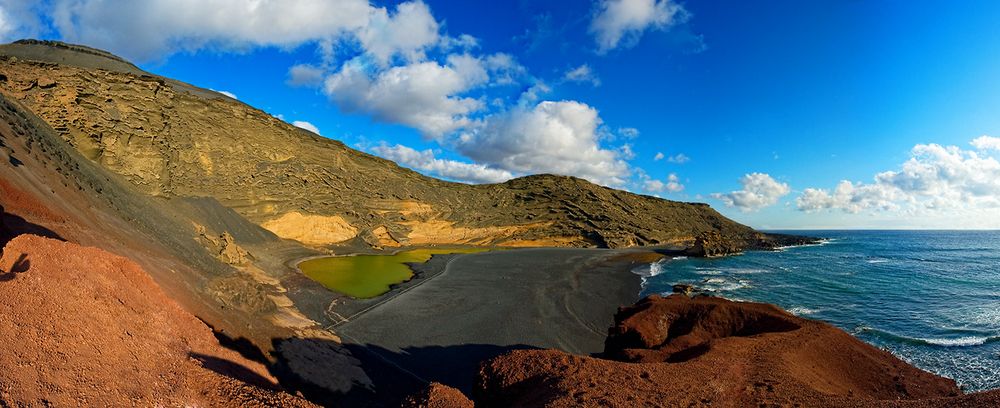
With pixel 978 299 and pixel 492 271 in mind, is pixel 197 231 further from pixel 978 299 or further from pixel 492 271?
pixel 978 299

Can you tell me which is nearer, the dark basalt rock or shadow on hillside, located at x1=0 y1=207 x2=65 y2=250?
shadow on hillside, located at x1=0 y1=207 x2=65 y2=250

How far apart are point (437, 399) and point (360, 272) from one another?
29881 mm

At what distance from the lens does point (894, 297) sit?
29.0 meters

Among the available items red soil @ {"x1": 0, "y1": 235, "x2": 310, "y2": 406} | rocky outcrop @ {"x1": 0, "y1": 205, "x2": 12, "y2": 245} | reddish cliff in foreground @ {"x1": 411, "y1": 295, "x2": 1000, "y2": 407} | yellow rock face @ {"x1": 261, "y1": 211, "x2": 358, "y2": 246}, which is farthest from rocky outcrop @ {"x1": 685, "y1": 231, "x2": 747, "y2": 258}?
rocky outcrop @ {"x1": 0, "y1": 205, "x2": 12, "y2": 245}

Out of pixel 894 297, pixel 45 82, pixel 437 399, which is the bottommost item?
pixel 894 297

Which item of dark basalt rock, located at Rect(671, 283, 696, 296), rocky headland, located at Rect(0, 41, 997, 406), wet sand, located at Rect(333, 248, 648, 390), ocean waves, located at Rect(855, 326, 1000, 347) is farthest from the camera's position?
dark basalt rock, located at Rect(671, 283, 696, 296)

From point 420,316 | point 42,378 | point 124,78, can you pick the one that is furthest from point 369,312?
point 124,78

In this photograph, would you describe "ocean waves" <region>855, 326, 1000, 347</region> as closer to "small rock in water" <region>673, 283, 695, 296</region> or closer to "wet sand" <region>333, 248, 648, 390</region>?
"small rock in water" <region>673, 283, 695, 296</region>

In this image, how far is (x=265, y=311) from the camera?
1625cm

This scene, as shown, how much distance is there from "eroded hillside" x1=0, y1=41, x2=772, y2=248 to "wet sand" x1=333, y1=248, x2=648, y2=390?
755 inches

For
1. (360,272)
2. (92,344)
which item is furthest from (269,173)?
(92,344)

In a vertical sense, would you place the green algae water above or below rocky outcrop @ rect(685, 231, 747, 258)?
below

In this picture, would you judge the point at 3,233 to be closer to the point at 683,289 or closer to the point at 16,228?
the point at 16,228

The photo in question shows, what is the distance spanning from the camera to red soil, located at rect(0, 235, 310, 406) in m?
4.63
